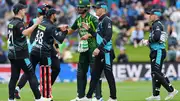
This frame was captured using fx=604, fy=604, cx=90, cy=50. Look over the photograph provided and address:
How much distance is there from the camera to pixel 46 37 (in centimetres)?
1502

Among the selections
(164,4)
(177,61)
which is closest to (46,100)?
(177,61)

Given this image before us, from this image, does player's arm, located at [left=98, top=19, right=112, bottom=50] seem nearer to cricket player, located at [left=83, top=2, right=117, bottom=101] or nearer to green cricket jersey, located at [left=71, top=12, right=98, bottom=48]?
cricket player, located at [left=83, top=2, right=117, bottom=101]

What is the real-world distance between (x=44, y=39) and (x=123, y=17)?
17225mm

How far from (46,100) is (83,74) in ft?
4.55

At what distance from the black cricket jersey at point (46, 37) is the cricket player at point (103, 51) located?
1.00 m

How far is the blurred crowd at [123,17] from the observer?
2992 cm

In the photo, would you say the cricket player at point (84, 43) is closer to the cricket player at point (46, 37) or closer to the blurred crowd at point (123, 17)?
the cricket player at point (46, 37)

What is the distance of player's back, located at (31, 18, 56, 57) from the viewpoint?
14.9 meters

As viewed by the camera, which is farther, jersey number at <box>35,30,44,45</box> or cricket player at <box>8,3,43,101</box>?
jersey number at <box>35,30,44,45</box>

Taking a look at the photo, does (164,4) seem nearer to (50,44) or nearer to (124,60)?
(124,60)

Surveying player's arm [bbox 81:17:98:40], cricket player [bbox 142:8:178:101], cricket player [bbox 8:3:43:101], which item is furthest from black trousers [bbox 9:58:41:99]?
cricket player [bbox 142:8:178:101]

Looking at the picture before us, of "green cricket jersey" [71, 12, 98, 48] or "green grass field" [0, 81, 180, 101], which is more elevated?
"green cricket jersey" [71, 12, 98, 48]

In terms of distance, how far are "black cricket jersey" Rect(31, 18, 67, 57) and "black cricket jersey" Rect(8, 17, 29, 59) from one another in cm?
73

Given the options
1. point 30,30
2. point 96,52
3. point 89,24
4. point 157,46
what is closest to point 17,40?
point 30,30
